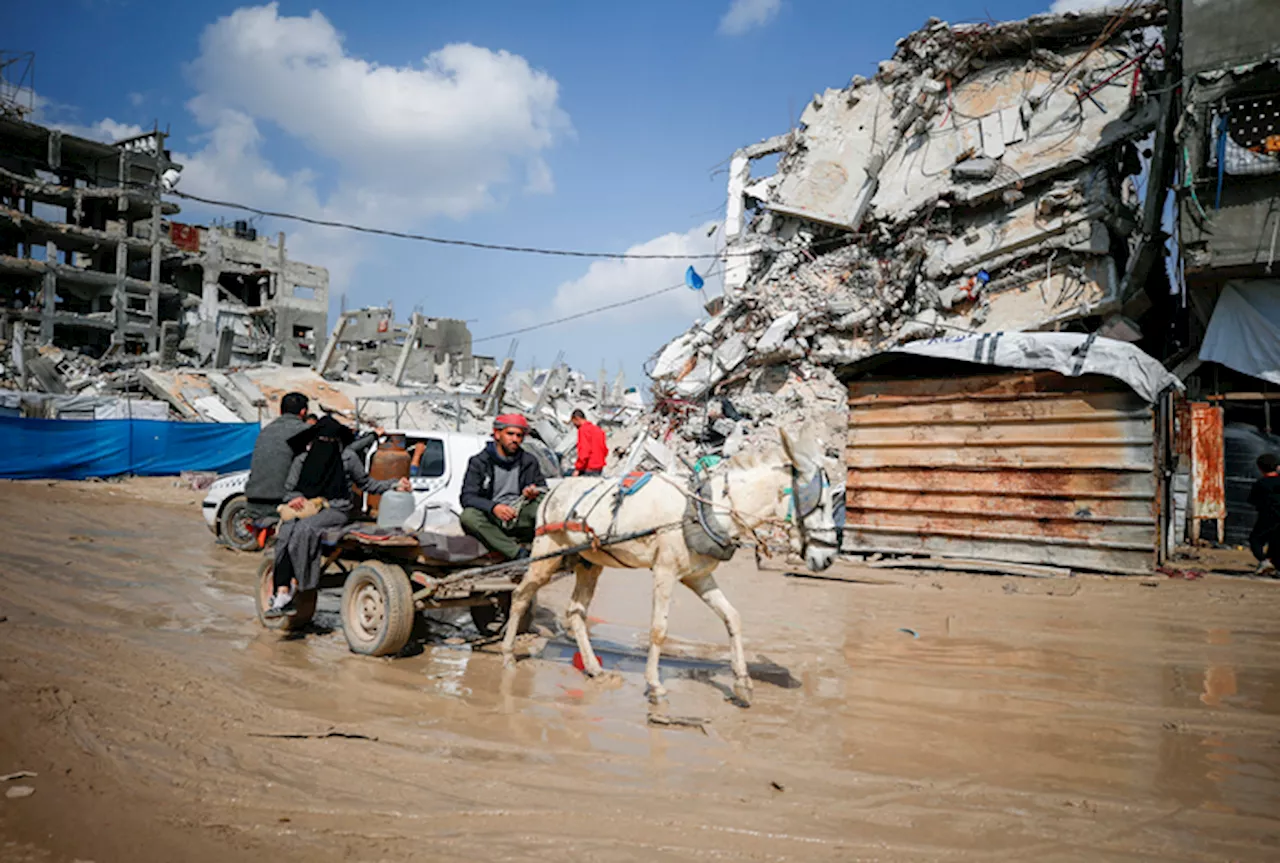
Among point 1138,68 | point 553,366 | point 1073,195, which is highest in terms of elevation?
point 1138,68

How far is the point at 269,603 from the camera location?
6.79 metres

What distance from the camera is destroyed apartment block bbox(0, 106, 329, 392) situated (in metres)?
45.8

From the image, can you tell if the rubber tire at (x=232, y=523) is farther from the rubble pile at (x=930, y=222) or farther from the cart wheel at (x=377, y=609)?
the rubble pile at (x=930, y=222)

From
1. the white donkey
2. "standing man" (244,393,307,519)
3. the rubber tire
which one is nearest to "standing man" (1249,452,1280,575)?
the white donkey

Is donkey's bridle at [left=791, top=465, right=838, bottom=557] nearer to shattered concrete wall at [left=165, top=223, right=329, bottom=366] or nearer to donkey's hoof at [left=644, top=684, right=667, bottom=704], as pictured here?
donkey's hoof at [left=644, top=684, right=667, bottom=704]

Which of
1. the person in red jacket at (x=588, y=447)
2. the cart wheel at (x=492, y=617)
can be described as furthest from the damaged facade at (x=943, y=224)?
the cart wheel at (x=492, y=617)

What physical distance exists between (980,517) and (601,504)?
23.6 ft

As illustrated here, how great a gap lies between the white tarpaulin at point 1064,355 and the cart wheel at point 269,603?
850 centimetres

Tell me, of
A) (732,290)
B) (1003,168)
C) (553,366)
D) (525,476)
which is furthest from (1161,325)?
(553,366)

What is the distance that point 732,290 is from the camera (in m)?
21.3

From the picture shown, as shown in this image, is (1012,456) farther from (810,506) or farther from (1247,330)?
(810,506)

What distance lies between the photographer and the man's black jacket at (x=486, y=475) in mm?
6559

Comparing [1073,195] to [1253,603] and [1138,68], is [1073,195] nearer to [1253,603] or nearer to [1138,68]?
[1138,68]

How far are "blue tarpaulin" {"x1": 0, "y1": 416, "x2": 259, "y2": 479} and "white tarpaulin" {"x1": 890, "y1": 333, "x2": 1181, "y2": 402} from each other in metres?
20.3
